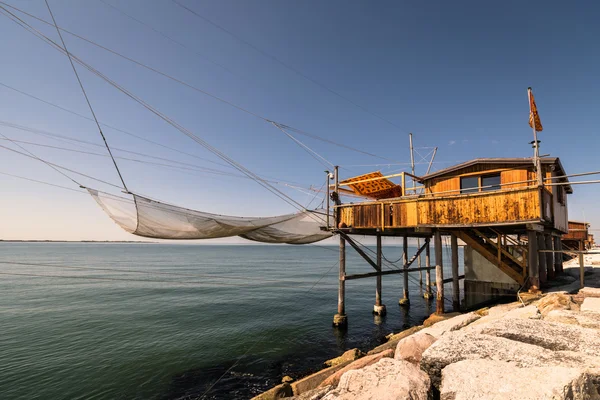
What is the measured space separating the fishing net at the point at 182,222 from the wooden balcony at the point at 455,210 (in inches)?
191

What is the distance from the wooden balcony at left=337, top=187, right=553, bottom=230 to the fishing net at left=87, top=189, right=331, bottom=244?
191 inches

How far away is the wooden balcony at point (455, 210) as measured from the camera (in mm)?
13359

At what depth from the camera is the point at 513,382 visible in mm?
4711

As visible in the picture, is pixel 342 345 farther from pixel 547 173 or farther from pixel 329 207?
pixel 547 173

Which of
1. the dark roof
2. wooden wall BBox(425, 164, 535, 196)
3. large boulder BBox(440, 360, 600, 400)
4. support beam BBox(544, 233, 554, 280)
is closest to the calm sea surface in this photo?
large boulder BBox(440, 360, 600, 400)

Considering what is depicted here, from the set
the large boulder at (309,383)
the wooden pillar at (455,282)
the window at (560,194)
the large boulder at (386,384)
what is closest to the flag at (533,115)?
the window at (560,194)

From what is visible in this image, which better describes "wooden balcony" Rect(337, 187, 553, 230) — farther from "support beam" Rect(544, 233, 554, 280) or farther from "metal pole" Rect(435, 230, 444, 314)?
"support beam" Rect(544, 233, 554, 280)

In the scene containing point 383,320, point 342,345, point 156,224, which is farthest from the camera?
point 383,320

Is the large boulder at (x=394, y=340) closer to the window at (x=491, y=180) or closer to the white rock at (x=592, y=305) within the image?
the white rock at (x=592, y=305)

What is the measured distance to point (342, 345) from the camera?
16391mm

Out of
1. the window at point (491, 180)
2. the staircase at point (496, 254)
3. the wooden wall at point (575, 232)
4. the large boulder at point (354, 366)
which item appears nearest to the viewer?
the large boulder at point (354, 366)

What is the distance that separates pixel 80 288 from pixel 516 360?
1883 inches

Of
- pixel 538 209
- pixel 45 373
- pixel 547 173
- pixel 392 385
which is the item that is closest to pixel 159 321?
pixel 45 373

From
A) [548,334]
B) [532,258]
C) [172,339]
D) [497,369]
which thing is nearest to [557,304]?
[548,334]
